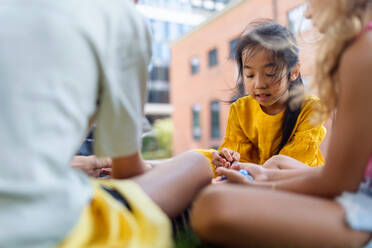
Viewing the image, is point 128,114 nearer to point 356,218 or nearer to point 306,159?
point 356,218

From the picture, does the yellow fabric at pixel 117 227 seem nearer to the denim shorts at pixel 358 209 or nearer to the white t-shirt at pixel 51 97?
the white t-shirt at pixel 51 97

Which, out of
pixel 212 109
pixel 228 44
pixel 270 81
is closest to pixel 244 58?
pixel 270 81

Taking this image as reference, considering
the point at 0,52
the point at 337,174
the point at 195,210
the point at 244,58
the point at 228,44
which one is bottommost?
the point at 195,210

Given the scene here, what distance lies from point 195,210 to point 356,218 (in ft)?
1.73

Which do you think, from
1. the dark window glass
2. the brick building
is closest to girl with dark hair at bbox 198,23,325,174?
the brick building

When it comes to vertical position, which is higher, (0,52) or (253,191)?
(0,52)

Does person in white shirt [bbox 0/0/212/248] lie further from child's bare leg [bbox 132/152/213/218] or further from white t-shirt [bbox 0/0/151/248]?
child's bare leg [bbox 132/152/213/218]

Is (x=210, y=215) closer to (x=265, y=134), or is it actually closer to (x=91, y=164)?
(x=91, y=164)

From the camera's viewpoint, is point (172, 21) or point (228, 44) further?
point (172, 21)

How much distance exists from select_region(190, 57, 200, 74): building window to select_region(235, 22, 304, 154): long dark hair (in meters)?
15.3

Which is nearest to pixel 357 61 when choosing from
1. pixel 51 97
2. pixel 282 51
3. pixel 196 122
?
pixel 51 97

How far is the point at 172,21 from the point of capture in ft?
84.7

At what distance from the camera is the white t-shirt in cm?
85

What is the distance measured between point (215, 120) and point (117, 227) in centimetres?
1555
